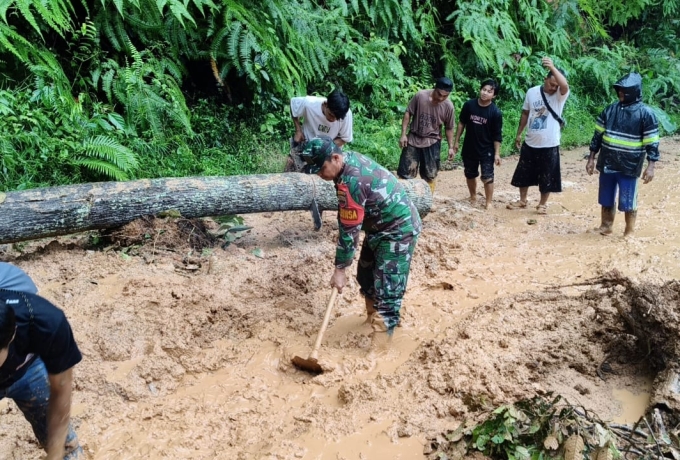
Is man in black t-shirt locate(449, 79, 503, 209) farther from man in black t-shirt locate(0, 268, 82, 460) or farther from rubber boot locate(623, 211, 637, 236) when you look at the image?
man in black t-shirt locate(0, 268, 82, 460)

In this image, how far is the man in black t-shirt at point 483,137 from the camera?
6.43 meters

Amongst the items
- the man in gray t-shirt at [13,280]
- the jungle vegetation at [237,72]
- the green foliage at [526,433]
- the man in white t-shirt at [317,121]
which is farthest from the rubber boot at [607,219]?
the man in gray t-shirt at [13,280]

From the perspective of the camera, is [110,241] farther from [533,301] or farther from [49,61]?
[533,301]

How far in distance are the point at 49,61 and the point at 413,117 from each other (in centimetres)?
466

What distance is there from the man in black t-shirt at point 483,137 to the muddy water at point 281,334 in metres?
0.75

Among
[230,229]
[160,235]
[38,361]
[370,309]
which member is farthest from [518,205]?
[38,361]

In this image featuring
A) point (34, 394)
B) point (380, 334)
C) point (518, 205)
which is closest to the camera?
point (34, 394)

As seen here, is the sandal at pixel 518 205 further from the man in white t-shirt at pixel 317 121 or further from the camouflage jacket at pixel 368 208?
the camouflage jacket at pixel 368 208

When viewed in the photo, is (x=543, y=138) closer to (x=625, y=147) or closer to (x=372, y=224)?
(x=625, y=147)

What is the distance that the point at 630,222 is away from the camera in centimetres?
564

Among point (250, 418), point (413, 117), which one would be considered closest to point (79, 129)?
point (413, 117)

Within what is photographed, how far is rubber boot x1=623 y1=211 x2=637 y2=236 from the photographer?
5617mm

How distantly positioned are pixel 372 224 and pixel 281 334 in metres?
1.14

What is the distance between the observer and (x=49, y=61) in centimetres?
640
